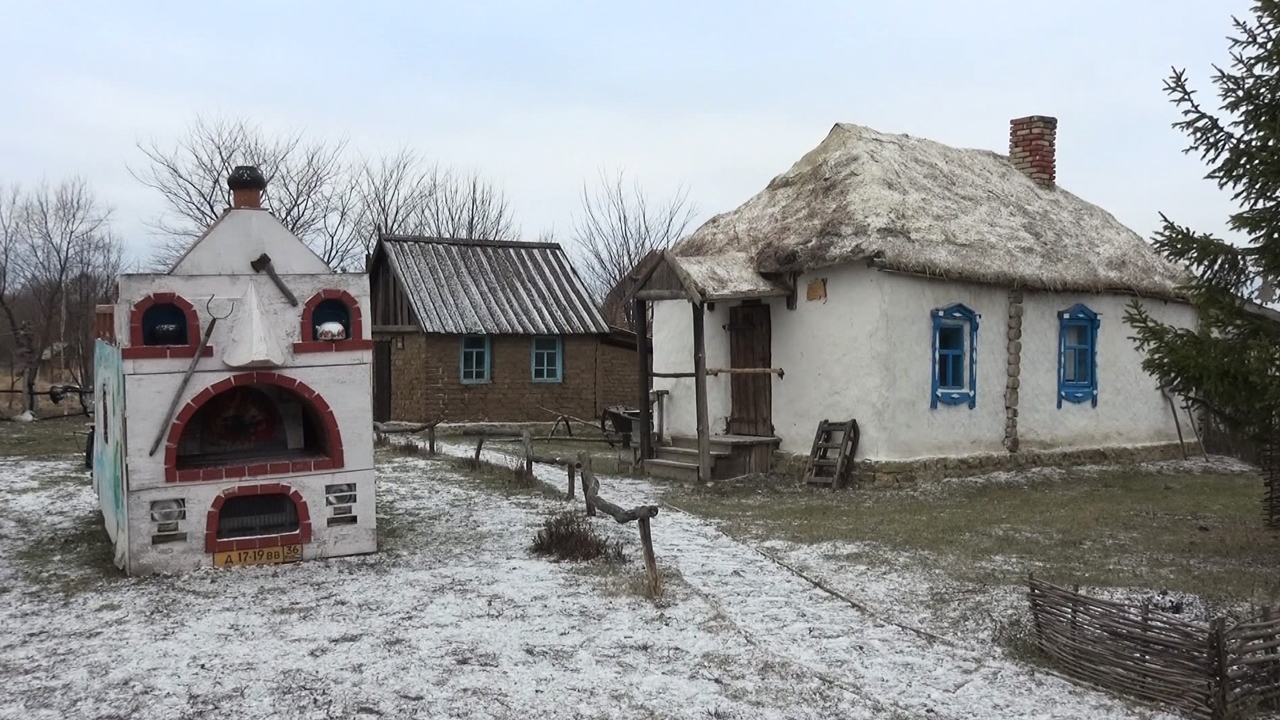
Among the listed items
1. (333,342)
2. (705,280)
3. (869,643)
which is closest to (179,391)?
(333,342)

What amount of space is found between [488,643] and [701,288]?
25.1 feet

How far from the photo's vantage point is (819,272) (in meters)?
14.1

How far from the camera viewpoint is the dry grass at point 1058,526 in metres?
8.62

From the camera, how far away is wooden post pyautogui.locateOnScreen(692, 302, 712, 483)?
1391cm

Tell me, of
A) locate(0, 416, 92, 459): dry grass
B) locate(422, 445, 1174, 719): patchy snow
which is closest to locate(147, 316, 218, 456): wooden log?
locate(422, 445, 1174, 719): patchy snow

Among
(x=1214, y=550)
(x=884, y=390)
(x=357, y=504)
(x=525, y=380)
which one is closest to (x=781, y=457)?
(x=884, y=390)

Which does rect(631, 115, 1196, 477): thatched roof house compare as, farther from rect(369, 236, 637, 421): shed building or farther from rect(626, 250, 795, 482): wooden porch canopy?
rect(369, 236, 637, 421): shed building

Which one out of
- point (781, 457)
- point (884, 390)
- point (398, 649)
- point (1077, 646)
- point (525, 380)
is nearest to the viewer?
point (1077, 646)

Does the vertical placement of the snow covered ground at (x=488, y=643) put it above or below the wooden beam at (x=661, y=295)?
below

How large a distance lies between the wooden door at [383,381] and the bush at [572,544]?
1500 cm

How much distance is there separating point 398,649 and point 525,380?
17.1 meters

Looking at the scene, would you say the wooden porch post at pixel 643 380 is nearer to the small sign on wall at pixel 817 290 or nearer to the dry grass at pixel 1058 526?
the dry grass at pixel 1058 526

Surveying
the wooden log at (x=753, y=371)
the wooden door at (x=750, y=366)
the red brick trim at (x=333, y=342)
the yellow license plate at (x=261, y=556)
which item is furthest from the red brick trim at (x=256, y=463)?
the wooden door at (x=750, y=366)

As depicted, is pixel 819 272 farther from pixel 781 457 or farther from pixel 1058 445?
pixel 1058 445
